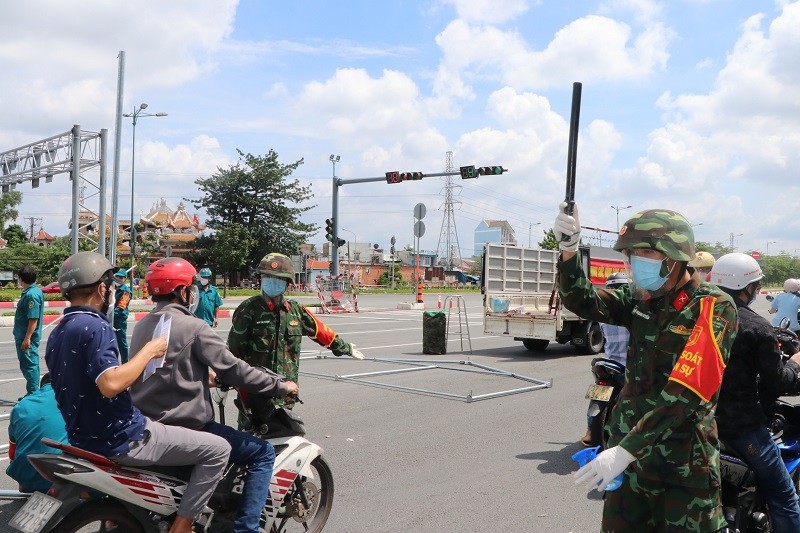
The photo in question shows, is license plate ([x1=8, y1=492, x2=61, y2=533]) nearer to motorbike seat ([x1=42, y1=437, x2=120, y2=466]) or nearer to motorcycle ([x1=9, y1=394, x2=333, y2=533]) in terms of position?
motorcycle ([x1=9, y1=394, x2=333, y2=533])

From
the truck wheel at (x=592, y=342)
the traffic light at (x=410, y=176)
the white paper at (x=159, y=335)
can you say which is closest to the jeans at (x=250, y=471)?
the white paper at (x=159, y=335)

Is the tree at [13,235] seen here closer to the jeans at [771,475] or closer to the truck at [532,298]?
the truck at [532,298]

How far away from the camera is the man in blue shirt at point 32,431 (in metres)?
4.23

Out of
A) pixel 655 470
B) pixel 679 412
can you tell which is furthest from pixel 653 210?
pixel 655 470

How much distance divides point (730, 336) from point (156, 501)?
106 inches

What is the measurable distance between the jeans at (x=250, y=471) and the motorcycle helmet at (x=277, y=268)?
174cm

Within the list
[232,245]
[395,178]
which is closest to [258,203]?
[232,245]

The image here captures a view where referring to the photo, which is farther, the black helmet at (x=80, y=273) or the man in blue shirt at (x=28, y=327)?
the man in blue shirt at (x=28, y=327)

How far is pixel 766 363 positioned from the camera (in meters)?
3.41

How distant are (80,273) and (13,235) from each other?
80.5m

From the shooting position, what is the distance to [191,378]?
3549mm

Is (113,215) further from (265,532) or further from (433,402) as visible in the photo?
(265,532)

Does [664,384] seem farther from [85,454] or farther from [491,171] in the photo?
[491,171]

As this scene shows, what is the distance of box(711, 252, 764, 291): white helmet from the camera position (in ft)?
12.1
